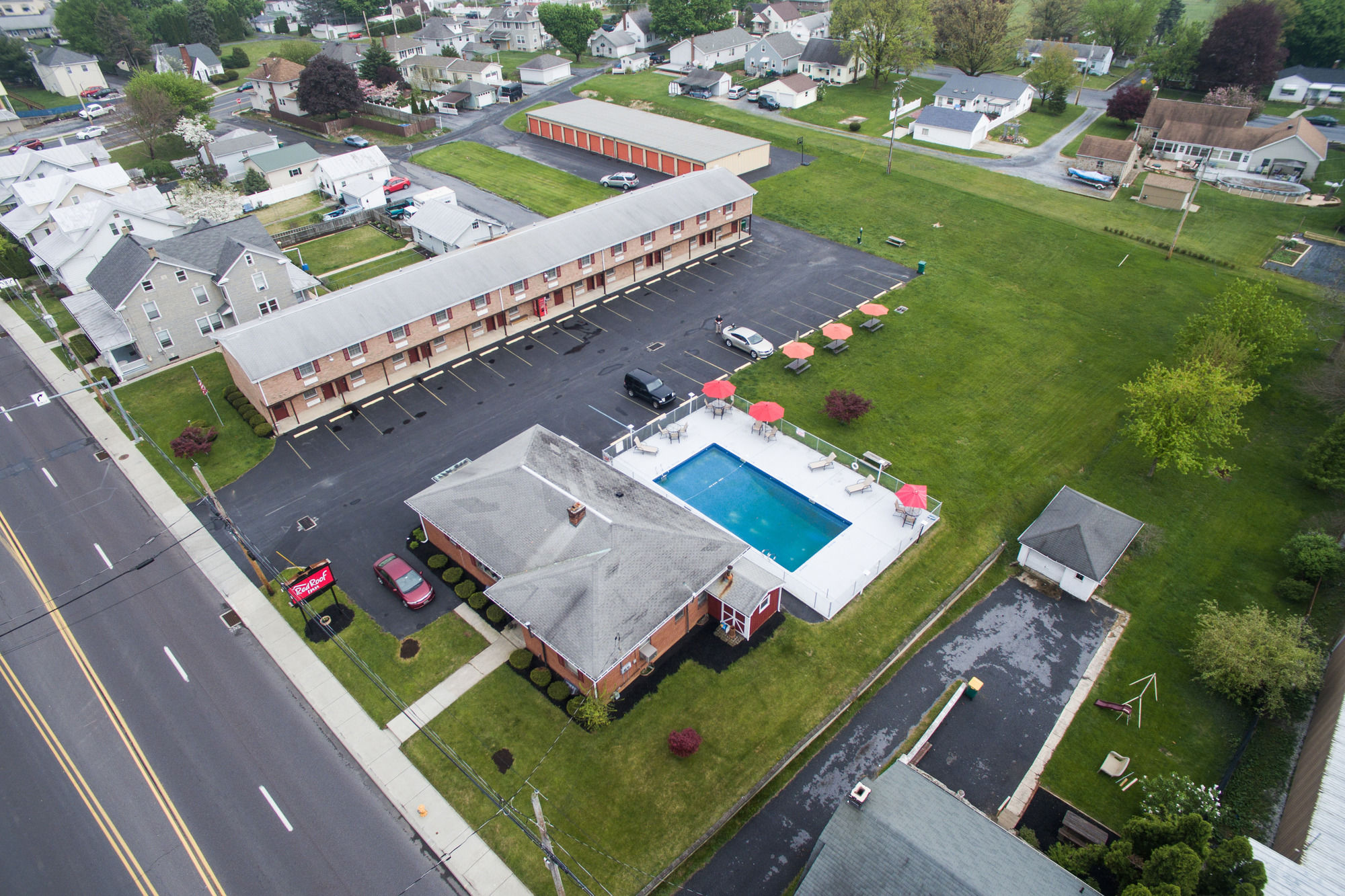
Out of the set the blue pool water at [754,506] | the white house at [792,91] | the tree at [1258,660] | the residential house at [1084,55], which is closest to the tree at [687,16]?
the white house at [792,91]

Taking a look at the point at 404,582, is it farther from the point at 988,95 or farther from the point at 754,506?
the point at 988,95

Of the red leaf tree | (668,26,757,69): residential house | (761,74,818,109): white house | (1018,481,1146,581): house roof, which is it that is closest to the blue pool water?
(1018,481,1146,581): house roof

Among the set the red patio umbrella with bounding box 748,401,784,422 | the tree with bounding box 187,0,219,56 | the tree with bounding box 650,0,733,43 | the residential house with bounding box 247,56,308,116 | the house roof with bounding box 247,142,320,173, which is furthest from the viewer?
the tree with bounding box 187,0,219,56

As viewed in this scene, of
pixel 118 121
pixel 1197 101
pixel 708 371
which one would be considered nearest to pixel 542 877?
pixel 708 371

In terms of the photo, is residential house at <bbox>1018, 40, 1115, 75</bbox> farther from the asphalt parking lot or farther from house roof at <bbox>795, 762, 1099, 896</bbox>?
house roof at <bbox>795, 762, 1099, 896</bbox>

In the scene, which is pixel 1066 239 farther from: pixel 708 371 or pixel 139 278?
pixel 139 278

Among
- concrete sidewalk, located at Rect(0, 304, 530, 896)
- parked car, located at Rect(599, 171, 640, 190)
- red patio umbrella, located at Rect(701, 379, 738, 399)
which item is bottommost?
concrete sidewalk, located at Rect(0, 304, 530, 896)

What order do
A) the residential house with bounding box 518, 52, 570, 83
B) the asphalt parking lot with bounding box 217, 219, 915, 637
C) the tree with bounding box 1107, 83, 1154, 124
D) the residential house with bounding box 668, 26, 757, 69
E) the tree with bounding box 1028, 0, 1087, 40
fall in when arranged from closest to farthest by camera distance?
the asphalt parking lot with bounding box 217, 219, 915, 637 → the tree with bounding box 1107, 83, 1154, 124 → the residential house with bounding box 518, 52, 570, 83 → the tree with bounding box 1028, 0, 1087, 40 → the residential house with bounding box 668, 26, 757, 69
